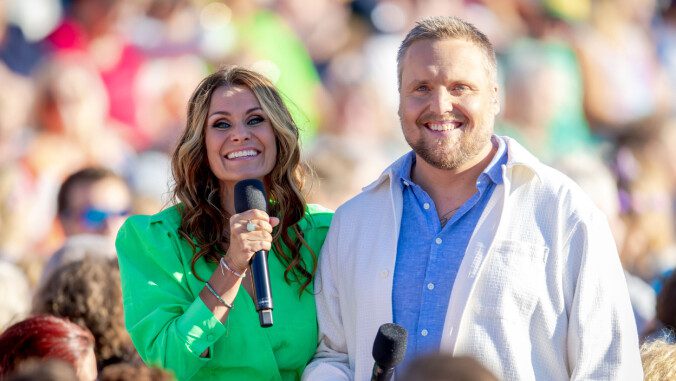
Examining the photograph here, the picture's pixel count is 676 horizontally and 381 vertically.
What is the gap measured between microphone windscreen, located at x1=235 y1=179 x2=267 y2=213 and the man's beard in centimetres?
56

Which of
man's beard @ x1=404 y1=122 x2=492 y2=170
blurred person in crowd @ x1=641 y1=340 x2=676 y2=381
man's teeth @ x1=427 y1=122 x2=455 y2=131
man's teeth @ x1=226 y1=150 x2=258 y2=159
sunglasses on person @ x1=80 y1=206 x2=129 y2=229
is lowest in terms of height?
blurred person in crowd @ x1=641 y1=340 x2=676 y2=381

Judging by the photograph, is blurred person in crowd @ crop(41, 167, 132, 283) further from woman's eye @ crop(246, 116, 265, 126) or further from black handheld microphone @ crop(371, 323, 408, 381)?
black handheld microphone @ crop(371, 323, 408, 381)

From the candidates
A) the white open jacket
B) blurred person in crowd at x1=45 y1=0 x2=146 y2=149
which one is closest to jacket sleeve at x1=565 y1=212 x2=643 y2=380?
the white open jacket

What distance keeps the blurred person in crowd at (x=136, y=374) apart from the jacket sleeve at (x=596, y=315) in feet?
4.77

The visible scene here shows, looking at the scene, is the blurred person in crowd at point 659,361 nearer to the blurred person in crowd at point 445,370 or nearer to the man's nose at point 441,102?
the man's nose at point 441,102

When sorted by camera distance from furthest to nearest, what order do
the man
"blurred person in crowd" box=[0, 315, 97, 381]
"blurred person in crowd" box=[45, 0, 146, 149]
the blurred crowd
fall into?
"blurred person in crowd" box=[45, 0, 146, 149], the blurred crowd, the man, "blurred person in crowd" box=[0, 315, 97, 381]

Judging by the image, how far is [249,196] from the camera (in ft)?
12.1

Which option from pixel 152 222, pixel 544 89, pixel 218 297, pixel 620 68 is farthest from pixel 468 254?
pixel 620 68

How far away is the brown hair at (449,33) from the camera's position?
3793 millimetres

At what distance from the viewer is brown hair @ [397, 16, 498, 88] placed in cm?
379

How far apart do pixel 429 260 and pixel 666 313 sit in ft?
4.94

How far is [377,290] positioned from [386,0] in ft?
17.6

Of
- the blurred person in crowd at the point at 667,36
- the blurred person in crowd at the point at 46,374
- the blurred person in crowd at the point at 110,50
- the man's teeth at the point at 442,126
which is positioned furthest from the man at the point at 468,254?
the blurred person in crowd at the point at 667,36

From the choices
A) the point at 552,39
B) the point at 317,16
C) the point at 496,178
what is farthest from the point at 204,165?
the point at 552,39
